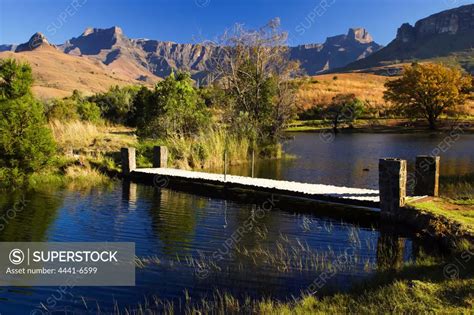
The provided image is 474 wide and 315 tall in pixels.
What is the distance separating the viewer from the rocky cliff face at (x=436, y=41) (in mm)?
166125

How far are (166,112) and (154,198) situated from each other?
1171 cm

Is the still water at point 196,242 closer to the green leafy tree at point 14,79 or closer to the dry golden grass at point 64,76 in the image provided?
the green leafy tree at point 14,79

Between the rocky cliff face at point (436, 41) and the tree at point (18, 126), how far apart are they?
537ft

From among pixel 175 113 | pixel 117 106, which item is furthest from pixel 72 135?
pixel 117 106

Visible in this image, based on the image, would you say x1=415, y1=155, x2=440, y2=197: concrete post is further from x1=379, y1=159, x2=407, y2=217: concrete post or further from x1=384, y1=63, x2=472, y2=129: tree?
x1=384, y1=63, x2=472, y2=129: tree

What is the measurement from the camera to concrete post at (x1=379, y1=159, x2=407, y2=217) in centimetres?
1150

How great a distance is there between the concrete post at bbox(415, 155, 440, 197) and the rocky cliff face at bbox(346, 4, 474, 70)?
162441mm

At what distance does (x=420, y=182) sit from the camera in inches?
507

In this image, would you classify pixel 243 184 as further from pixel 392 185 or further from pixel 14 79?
pixel 14 79

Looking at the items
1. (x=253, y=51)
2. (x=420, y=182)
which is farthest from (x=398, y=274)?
(x=253, y=51)

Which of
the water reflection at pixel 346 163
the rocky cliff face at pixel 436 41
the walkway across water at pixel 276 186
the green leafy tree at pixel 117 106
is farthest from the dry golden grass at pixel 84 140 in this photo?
the rocky cliff face at pixel 436 41

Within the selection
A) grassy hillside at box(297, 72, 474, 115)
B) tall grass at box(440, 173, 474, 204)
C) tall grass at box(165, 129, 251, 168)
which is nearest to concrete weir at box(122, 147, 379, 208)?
tall grass at box(165, 129, 251, 168)

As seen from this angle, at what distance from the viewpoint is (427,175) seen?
12719 millimetres

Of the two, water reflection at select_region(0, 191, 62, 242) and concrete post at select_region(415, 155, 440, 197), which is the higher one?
concrete post at select_region(415, 155, 440, 197)
